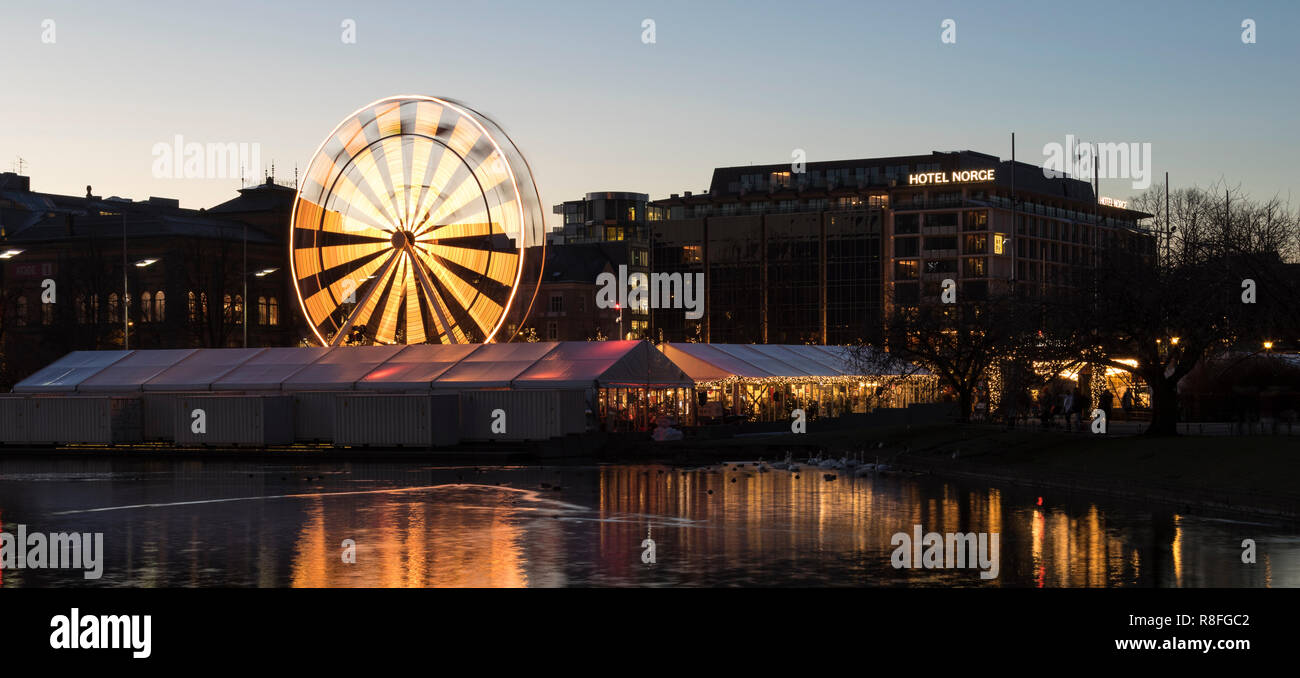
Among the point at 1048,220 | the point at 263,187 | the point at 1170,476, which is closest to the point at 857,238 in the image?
the point at 1048,220

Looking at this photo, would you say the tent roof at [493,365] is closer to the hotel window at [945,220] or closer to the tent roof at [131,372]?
the tent roof at [131,372]

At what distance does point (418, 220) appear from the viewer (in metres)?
62.1

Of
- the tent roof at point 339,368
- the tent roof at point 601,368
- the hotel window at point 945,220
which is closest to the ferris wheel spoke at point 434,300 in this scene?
the tent roof at point 339,368

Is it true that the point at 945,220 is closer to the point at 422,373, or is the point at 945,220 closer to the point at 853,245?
the point at 853,245

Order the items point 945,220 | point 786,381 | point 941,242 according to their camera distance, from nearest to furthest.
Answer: point 786,381 → point 941,242 → point 945,220

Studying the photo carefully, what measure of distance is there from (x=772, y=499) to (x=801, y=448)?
57.0 feet

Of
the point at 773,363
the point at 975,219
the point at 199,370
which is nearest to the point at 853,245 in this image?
the point at 975,219

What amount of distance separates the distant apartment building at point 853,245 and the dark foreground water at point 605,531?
105 m

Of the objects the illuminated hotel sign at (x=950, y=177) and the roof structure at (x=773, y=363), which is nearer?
the roof structure at (x=773, y=363)

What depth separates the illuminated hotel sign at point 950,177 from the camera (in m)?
157

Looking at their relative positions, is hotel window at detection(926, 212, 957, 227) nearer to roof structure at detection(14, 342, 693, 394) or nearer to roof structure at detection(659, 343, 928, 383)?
roof structure at detection(659, 343, 928, 383)

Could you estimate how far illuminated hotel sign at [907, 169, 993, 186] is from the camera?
157 meters

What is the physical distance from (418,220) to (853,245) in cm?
9793

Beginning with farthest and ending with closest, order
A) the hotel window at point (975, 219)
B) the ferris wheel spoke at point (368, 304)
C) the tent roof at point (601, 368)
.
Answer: the hotel window at point (975, 219), the ferris wheel spoke at point (368, 304), the tent roof at point (601, 368)
